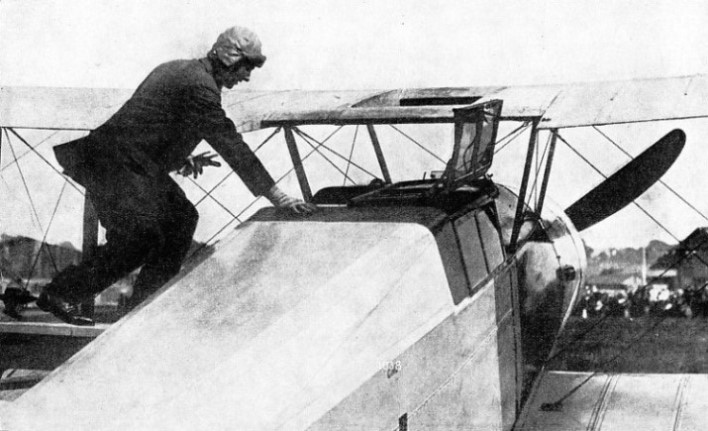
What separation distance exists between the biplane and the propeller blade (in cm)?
92

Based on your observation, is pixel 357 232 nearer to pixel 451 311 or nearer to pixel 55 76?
pixel 451 311

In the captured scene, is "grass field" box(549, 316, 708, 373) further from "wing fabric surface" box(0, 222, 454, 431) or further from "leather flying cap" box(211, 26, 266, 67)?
"leather flying cap" box(211, 26, 266, 67)

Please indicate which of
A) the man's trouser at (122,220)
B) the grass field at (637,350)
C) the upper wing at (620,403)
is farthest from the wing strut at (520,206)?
the grass field at (637,350)

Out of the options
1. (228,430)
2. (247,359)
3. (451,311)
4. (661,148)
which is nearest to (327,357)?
(247,359)

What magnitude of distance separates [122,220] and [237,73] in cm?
107

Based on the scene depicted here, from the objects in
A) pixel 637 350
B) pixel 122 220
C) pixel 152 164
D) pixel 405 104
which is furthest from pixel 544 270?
pixel 637 350

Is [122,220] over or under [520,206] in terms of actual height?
over

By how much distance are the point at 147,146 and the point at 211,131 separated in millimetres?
398

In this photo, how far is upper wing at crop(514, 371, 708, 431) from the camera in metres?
5.43

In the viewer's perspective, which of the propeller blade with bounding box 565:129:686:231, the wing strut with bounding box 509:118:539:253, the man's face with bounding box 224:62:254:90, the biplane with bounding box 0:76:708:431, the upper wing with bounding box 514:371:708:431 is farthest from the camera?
the propeller blade with bounding box 565:129:686:231

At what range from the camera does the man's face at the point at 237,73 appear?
15.5ft

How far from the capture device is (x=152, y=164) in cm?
470

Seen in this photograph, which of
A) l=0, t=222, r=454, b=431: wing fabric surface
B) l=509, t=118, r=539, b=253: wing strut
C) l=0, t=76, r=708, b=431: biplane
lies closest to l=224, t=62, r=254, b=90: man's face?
l=0, t=76, r=708, b=431: biplane

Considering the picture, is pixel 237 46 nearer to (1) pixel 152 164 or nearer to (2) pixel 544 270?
(1) pixel 152 164
